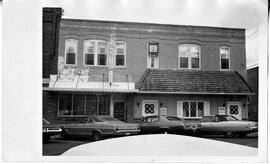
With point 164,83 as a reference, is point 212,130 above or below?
below

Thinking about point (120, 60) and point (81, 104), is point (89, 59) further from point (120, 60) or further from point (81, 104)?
point (81, 104)

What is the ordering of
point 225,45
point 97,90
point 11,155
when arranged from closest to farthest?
point 11,155
point 97,90
point 225,45

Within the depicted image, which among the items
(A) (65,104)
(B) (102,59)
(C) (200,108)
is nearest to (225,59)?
(C) (200,108)

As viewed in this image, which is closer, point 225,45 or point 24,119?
point 24,119

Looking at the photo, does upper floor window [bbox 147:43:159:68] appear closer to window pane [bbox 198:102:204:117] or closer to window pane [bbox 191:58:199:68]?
window pane [bbox 191:58:199:68]

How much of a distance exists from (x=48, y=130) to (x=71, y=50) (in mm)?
1910

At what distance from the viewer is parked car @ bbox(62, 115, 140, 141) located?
7.86m

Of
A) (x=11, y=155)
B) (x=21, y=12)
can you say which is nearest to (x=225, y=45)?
(x=21, y=12)

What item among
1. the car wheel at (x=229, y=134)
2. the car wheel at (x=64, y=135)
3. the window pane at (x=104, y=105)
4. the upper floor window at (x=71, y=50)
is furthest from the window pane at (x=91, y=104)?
the car wheel at (x=229, y=134)

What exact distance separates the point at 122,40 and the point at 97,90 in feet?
4.04

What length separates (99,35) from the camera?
26.4ft

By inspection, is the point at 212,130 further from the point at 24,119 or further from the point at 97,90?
the point at 24,119

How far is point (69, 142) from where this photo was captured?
7750 mm

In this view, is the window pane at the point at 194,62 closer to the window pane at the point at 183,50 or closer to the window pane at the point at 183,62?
the window pane at the point at 183,62
